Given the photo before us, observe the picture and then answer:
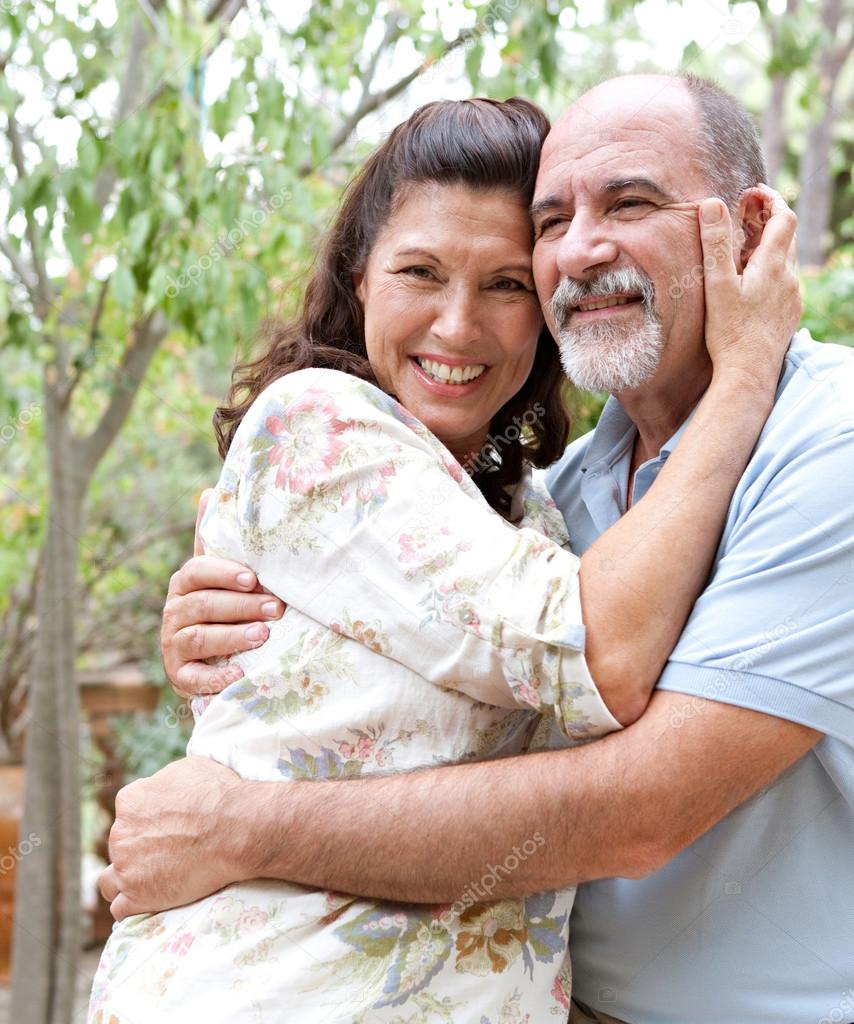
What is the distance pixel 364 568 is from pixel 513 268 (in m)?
0.62

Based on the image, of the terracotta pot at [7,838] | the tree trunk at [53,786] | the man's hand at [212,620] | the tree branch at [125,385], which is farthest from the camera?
the terracotta pot at [7,838]

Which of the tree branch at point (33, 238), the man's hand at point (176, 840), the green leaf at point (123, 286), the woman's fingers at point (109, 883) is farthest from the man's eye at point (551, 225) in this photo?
the tree branch at point (33, 238)

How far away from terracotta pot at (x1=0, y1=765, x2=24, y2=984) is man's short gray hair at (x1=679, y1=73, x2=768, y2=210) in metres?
5.20

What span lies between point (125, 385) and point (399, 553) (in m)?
2.71

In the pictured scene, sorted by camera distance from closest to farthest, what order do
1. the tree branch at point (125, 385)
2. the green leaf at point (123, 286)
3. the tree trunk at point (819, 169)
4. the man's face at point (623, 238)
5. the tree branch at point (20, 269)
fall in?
1. the man's face at point (623, 238)
2. the green leaf at point (123, 286)
3. the tree branch at point (20, 269)
4. the tree branch at point (125, 385)
5. the tree trunk at point (819, 169)

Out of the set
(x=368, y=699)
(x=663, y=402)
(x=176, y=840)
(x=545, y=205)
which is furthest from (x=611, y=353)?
(x=176, y=840)

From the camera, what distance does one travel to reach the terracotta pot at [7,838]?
6195mm

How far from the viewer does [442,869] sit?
1516 millimetres

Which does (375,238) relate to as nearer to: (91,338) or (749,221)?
(749,221)

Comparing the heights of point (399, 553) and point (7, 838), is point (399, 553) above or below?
above

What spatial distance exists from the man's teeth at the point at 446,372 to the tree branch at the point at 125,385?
7.39 ft

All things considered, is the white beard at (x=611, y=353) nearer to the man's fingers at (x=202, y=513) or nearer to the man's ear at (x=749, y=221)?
the man's ear at (x=749, y=221)

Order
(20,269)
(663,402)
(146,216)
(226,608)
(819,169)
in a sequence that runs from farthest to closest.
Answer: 1. (819,169)
2. (20,269)
3. (146,216)
4. (663,402)
5. (226,608)

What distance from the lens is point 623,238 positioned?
72.6 inches
